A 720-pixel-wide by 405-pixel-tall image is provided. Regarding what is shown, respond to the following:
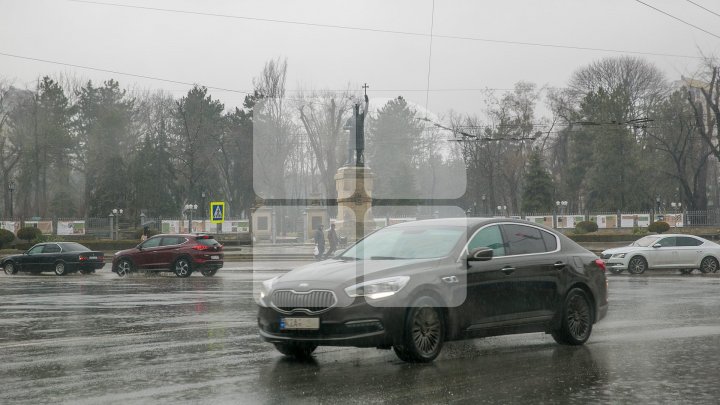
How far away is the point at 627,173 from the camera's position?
269ft

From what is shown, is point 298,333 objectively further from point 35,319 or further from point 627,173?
point 627,173

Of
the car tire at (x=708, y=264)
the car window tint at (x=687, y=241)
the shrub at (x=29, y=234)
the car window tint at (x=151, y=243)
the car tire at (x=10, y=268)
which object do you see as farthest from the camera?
the shrub at (x=29, y=234)

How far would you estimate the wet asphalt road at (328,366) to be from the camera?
7.34 meters

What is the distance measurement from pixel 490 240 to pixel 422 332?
5.20 ft

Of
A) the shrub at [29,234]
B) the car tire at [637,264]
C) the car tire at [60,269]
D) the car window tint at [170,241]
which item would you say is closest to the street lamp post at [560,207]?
the car tire at [637,264]

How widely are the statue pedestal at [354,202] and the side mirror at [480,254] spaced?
20.8 m

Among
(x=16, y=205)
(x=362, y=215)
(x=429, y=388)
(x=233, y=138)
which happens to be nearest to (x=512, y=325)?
(x=429, y=388)

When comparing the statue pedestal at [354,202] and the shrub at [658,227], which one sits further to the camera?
the shrub at [658,227]

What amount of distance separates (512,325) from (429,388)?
251cm

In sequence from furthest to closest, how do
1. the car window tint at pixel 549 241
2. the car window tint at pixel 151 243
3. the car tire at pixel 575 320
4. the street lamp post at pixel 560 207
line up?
the street lamp post at pixel 560 207 < the car window tint at pixel 151 243 < the car window tint at pixel 549 241 < the car tire at pixel 575 320

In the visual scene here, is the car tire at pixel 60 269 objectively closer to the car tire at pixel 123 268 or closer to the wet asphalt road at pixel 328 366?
the car tire at pixel 123 268

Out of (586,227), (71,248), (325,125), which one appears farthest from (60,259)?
(586,227)

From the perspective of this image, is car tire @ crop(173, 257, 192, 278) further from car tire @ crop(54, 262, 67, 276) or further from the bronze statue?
the bronze statue

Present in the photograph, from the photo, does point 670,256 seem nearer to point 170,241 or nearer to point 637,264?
point 637,264
